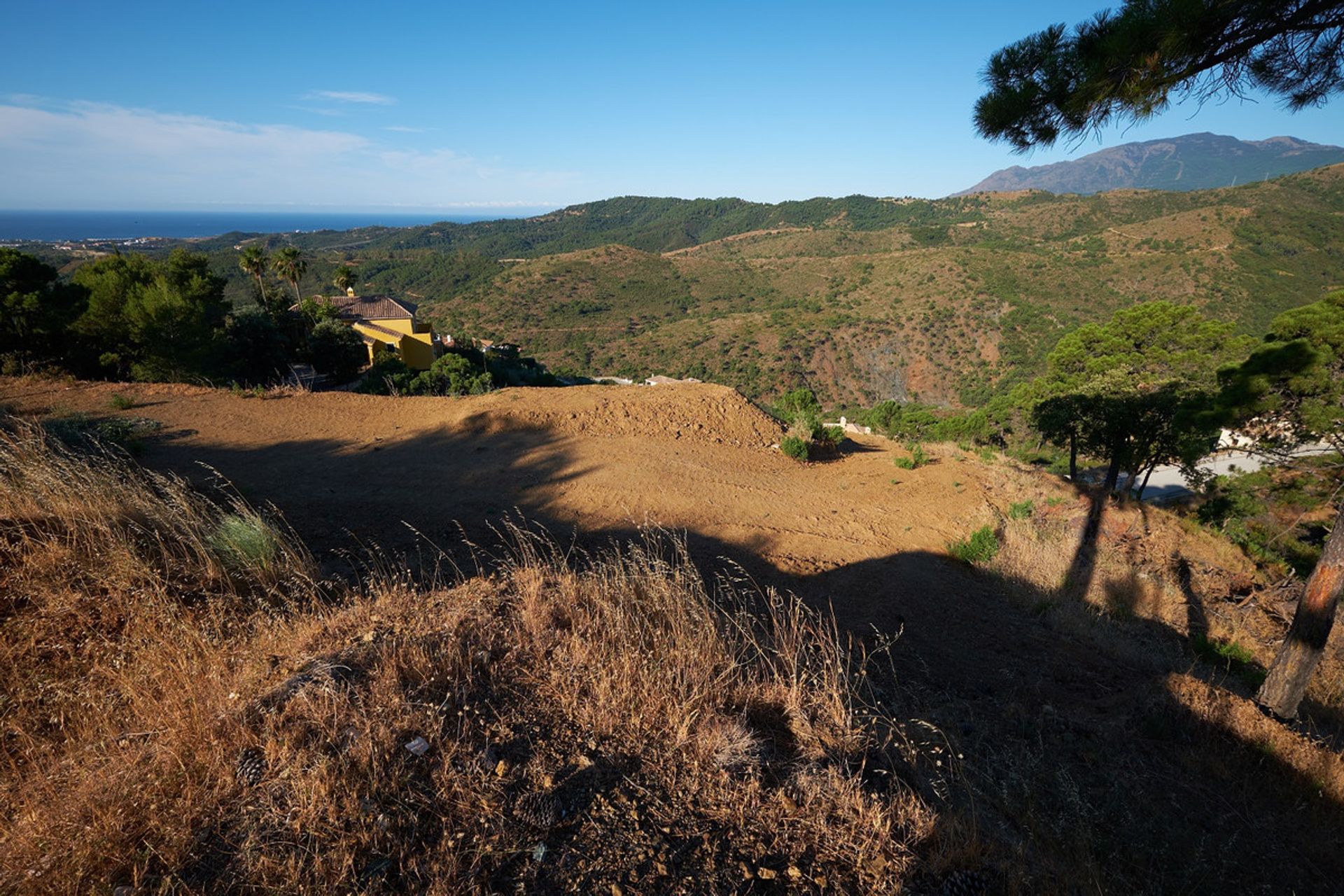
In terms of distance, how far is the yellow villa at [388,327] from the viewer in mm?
29062

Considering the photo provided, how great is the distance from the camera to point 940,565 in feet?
24.2

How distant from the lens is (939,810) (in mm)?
2373

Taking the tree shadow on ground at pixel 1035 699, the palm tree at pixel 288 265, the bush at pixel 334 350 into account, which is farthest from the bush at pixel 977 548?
the palm tree at pixel 288 265

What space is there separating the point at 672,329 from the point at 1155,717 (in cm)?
5598

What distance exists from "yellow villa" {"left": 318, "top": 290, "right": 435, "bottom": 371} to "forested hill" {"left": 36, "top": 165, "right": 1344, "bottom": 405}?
17214 mm

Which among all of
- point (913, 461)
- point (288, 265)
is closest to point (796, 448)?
point (913, 461)

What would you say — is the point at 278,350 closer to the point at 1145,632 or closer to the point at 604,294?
the point at 1145,632

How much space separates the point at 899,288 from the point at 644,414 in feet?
183

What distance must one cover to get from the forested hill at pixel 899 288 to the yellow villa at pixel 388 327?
1721 cm

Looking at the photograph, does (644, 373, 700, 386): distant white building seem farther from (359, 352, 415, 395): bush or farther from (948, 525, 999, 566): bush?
(948, 525, 999, 566): bush

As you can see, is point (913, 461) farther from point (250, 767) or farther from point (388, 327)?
point (388, 327)

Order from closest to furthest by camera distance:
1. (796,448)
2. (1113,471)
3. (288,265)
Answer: (796,448)
(1113,471)
(288,265)

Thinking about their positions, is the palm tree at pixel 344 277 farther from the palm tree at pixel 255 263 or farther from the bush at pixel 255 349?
the bush at pixel 255 349

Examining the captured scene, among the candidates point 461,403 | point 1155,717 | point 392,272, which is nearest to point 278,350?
point 461,403
